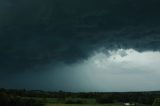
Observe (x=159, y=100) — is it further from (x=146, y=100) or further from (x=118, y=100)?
(x=118, y=100)

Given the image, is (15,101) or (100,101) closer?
(15,101)

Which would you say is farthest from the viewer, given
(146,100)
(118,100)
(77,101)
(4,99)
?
(118,100)

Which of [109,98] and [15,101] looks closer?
[15,101]

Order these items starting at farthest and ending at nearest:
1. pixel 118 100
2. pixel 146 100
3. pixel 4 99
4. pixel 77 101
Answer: pixel 118 100 < pixel 146 100 < pixel 77 101 < pixel 4 99

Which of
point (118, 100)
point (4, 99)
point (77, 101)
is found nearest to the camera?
point (4, 99)

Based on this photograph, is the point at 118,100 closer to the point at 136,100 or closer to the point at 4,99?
the point at 136,100

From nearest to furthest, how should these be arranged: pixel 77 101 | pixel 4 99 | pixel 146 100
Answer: pixel 4 99 < pixel 77 101 < pixel 146 100

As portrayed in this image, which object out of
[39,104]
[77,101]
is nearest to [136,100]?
[77,101]

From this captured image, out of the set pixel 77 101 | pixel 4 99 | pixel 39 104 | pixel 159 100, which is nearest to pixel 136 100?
pixel 159 100
